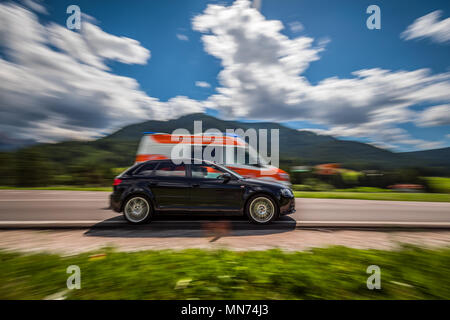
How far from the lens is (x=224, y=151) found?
7984 mm

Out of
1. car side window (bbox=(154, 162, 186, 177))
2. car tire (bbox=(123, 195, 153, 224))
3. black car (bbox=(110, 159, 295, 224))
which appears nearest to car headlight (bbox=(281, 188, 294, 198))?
black car (bbox=(110, 159, 295, 224))

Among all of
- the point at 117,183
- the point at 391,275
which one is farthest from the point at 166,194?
the point at 391,275

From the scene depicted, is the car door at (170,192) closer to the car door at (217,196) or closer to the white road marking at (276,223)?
the car door at (217,196)

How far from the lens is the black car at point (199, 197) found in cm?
546

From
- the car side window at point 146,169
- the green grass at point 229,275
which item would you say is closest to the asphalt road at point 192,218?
the car side window at point 146,169

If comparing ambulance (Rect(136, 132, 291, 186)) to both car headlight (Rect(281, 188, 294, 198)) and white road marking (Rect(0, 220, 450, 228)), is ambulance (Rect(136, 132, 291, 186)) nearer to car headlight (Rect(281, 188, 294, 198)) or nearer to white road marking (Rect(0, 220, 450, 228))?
car headlight (Rect(281, 188, 294, 198))

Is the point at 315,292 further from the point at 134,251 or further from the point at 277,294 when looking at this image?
the point at 134,251

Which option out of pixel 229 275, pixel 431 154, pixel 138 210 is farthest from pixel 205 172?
pixel 431 154

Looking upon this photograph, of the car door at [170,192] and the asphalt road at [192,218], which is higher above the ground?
the car door at [170,192]

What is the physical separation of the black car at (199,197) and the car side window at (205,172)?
4.3 inches

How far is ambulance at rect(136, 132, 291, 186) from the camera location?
7723mm

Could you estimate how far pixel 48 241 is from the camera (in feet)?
13.2

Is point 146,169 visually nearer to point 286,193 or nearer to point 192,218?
point 192,218
